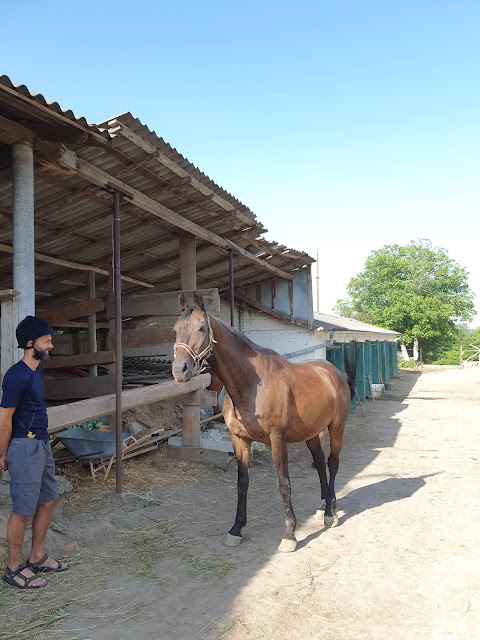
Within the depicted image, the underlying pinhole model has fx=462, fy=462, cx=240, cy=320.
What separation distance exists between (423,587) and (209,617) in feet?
5.18

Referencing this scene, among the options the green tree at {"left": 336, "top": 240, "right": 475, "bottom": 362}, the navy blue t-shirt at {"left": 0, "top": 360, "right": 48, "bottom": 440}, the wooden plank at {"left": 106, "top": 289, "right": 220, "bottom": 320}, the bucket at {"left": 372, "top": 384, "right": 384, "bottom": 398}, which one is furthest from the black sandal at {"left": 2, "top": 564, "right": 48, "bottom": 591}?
the green tree at {"left": 336, "top": 240, "right": 475, "bottom": 362}

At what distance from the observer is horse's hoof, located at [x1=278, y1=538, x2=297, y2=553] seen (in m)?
4.01

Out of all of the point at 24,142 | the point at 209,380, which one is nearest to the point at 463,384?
the point at 209,380

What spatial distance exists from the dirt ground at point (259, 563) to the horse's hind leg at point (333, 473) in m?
0.17

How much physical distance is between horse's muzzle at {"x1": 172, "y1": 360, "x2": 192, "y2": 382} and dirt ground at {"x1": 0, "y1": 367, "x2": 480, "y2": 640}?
1.54 m

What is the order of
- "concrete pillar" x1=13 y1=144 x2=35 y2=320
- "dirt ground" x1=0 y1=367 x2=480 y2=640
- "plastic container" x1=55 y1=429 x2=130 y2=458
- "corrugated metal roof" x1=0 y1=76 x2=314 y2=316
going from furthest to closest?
"plastic container" x1=55 y1=429 x2=130 y2=458 → "corrugated metal roof" x1=0 y1=76 x2=314 y2=316 → "concrete pillar" x1=13 y1=144 x2=35 y2=320 → "dirt ground" x1=0 y1=367 x2=480 y2=640

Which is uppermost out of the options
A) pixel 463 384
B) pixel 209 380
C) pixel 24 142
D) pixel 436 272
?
pixel 436 272

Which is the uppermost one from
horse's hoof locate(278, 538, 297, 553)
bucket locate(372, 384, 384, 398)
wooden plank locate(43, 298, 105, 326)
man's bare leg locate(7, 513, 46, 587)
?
wooden plank locate(43, 298, 105, 326)

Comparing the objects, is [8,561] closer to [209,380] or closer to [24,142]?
[24,142]

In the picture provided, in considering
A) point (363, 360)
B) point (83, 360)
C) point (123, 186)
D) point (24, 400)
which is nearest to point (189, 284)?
point (83, 360)

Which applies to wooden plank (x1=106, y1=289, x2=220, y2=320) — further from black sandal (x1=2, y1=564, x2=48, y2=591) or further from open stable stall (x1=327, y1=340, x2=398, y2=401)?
open stable stall (x1=327, y1=340, x2=398, y2=401)

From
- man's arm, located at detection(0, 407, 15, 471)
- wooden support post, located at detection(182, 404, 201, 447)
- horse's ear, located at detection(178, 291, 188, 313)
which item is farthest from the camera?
wooden support post, located at detection(182, 404, 201, 447)

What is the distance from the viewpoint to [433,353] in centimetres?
4575

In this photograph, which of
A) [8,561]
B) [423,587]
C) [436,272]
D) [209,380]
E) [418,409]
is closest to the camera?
[423,587]
